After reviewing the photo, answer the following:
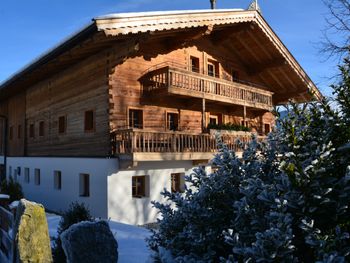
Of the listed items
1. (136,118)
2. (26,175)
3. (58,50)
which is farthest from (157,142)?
(26,175)

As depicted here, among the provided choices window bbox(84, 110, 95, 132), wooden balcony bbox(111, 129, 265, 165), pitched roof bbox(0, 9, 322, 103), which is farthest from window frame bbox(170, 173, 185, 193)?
pitched roof bbox(0, 9, 322, 103)

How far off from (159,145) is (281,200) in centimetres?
1049

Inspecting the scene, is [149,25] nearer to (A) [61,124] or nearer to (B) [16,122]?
(A) [61,124]

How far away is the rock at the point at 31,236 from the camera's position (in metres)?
5.46

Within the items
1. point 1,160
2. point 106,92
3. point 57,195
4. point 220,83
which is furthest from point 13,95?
point 220,83

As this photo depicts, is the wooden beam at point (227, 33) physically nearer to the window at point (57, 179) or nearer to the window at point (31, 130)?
the window at point (57, 179)

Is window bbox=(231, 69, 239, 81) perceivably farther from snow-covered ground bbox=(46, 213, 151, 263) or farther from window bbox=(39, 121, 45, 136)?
snow-covered ground bbox=(46, 213, 151, 263)

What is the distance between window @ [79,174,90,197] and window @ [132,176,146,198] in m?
1.87

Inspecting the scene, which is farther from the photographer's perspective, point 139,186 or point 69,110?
point 69,110

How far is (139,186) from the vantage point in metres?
13.2

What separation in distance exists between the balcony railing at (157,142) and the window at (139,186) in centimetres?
132

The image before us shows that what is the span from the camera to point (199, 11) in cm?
1355

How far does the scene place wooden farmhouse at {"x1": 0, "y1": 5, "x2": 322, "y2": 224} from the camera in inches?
477

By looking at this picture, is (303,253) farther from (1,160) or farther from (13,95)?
(1,160)
